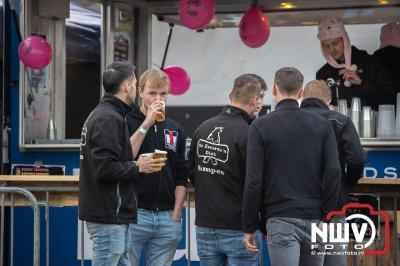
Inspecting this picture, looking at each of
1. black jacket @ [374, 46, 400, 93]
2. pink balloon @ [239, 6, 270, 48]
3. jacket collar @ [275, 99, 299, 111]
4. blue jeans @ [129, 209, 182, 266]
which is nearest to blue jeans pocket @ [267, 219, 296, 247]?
jacket collar @ [275, 99, 299, 111]

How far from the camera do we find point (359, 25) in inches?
389

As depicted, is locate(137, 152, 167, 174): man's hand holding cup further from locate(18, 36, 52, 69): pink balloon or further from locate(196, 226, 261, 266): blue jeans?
locate(18, 36, 52, 69): pink balloon

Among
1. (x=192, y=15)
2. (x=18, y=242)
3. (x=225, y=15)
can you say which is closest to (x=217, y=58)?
(x=225, y=15)

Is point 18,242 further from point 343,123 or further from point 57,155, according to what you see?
point 343,123

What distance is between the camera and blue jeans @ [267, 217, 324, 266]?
493 centimetres

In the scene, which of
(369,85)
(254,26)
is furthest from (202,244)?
(369,85)

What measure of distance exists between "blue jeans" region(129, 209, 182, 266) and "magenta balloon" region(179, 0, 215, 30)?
3.41 meters

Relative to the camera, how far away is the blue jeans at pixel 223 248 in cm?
527

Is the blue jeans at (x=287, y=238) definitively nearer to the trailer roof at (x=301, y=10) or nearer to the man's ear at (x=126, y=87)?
the man's ear at (x=126, y=87)

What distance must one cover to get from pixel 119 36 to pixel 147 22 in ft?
1.37

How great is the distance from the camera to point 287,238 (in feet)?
16.2

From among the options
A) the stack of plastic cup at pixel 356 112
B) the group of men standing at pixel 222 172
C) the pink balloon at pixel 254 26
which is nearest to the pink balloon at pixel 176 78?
the pink balloon at pixel 254 26

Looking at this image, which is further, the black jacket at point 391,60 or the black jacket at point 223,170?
the black jacket at point 391,60

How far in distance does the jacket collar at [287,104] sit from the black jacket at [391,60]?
4.74 metres
